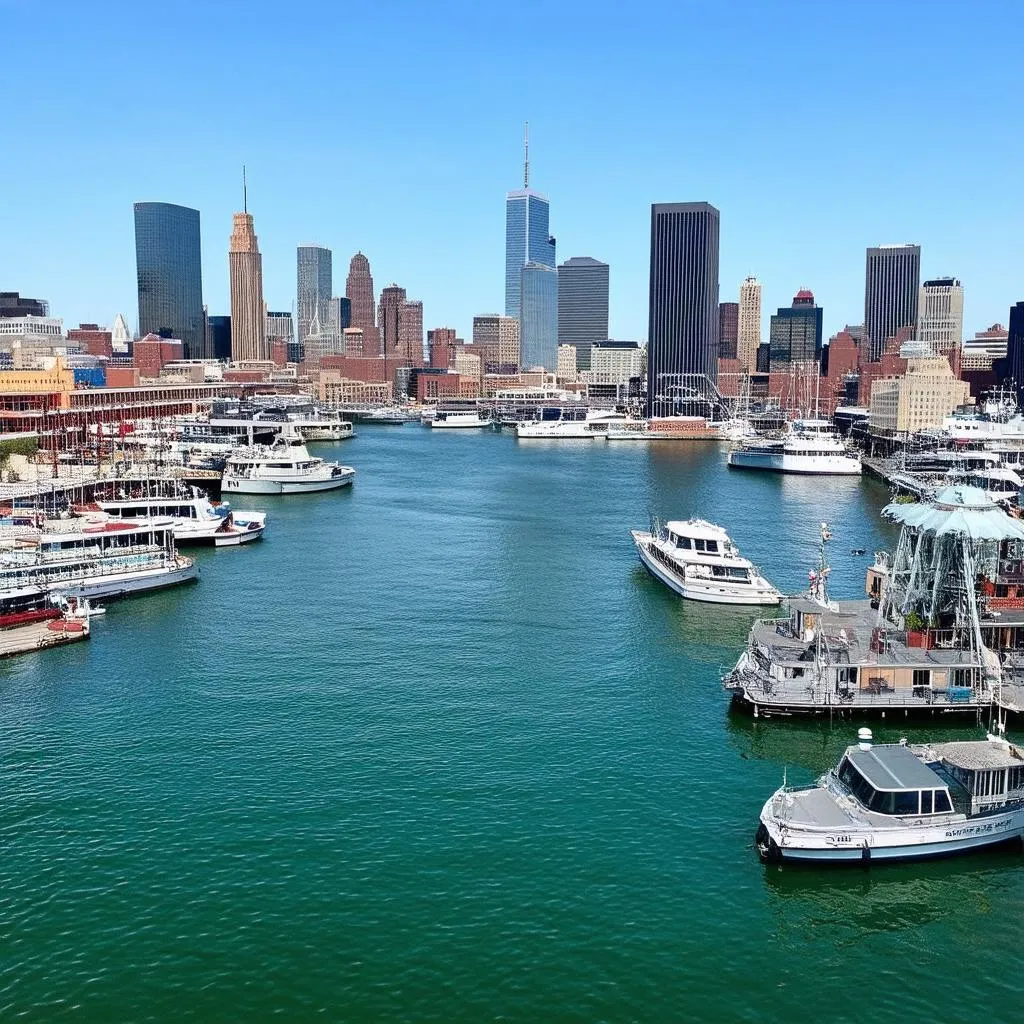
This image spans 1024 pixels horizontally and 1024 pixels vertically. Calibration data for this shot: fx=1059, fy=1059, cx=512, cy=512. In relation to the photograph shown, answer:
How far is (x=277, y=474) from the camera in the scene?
102 metres

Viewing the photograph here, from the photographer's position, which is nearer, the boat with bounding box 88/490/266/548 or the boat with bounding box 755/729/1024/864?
the boat with bounding box 755/729/1024/864

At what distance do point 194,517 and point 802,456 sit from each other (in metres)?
83.6

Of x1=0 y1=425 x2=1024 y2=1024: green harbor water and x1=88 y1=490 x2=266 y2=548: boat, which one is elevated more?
x1=88 y1=490 x2=266 y2=548: boat

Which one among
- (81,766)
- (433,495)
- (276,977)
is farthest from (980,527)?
(433,495)

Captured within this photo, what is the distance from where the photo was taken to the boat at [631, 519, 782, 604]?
53.8m

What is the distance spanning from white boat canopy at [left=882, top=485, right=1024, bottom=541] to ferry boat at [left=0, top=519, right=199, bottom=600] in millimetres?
37709

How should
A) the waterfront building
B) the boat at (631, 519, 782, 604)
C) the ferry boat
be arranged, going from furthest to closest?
the waterfront building → the boat at (631, 519, 782, 604) → the ferry boat

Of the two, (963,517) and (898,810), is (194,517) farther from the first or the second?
(898,810)

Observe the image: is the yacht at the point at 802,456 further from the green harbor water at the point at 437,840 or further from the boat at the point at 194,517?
the green harbor water at the point at 437,840

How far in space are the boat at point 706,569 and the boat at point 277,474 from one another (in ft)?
162

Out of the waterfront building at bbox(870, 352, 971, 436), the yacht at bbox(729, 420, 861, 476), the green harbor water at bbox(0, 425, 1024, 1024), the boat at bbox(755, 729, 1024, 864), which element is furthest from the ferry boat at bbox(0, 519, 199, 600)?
the waterfront building at bbox(870, 352, 971, 436)

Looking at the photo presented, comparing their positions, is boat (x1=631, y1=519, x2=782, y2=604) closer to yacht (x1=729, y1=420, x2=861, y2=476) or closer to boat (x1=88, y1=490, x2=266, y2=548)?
boat (x1=88, y1=490, x2=266, y2=548)

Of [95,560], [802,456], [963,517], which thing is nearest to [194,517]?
[95,560]

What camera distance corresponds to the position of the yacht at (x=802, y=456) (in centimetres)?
13050
